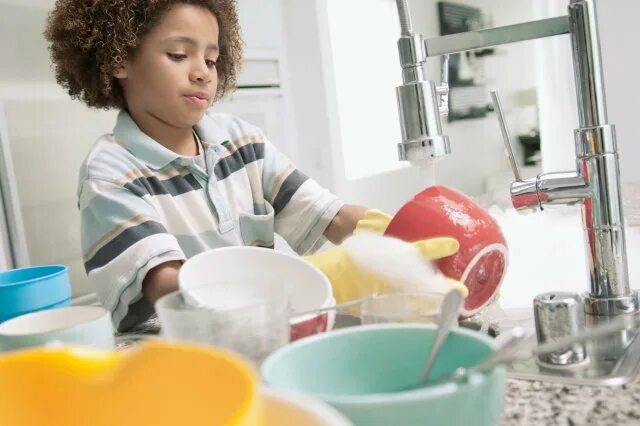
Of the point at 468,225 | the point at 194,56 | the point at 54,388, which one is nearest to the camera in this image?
the point at 54,388

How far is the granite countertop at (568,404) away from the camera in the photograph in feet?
1.29

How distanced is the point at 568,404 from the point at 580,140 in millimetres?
318

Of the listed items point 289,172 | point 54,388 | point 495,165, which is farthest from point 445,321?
point 495,165

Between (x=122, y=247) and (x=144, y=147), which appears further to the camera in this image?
(x=144, y=147)

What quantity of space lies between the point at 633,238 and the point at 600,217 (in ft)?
1.62

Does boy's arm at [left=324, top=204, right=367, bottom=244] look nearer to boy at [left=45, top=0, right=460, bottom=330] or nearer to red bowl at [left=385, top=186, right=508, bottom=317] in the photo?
boy at [left=45, top=0, right=460, bottom=330]

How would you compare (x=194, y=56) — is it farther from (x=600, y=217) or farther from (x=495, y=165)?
(x=495, y=165)

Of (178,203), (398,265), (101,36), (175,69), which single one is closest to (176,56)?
(175,69)

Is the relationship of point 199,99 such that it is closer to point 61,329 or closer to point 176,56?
point 176,56

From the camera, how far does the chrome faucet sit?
0.63 metres

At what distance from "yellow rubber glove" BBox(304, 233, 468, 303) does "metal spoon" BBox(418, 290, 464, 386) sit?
0.54 feet

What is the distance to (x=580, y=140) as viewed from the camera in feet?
2.09

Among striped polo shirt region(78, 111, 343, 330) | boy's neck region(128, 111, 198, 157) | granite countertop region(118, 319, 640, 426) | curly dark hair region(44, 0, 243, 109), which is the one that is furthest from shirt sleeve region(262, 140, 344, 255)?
granite countertop region(118, 319, 640, 426)

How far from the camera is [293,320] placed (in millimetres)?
431
